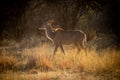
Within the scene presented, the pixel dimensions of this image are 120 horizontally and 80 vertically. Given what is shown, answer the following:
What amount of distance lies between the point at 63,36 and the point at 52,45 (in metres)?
0.22

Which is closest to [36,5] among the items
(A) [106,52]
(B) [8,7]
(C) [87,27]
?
(B) [8,7]

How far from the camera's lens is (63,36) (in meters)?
6.30

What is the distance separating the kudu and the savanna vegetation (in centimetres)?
6

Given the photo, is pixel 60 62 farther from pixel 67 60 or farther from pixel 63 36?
pixel 63 36

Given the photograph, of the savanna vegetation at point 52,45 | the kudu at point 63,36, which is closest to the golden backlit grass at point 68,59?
the savanna vegetation at point 52,45

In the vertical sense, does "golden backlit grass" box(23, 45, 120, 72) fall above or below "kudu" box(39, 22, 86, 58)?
below

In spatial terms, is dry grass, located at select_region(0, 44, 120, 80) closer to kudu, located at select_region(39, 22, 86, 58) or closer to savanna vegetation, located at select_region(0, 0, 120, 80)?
savanna vegetation, located at select_region(0, 0, 120, 80)

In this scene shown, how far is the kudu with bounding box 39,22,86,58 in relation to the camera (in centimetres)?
623

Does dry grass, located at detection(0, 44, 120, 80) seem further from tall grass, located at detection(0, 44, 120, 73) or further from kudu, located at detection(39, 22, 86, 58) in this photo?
kudu, located at detection(39, 22, 86, 58)

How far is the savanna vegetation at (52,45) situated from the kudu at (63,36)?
2.5 inches

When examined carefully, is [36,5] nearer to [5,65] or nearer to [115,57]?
[5,65]

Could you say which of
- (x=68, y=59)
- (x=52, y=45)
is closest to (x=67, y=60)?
(x=68, y=59)

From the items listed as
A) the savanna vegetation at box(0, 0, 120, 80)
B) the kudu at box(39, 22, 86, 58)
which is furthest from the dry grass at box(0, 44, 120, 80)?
the kudu at box(39, 22, 86, 58)

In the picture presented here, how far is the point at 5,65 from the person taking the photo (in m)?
6.20
